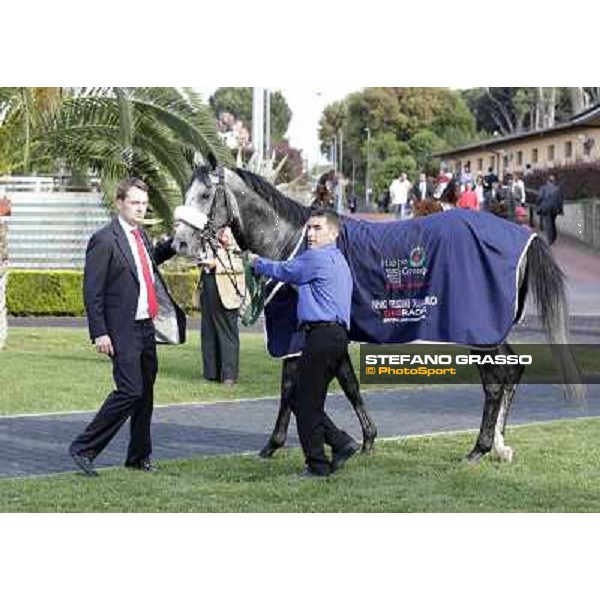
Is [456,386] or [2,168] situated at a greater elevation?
[2,168]

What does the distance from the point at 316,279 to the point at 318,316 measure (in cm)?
24

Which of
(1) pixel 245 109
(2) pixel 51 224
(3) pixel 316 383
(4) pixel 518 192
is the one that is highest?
(1) pixel 245 109

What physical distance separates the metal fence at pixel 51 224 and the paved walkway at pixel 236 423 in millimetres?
13630

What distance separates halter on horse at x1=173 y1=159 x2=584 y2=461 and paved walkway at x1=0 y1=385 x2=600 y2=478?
474mm

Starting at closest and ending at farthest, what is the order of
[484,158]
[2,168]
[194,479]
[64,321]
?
[194,479], [2,168], [64,321], [484,158]

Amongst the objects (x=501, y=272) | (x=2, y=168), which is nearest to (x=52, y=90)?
(x=2, y=168)

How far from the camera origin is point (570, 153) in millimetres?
37156

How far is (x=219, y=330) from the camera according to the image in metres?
11.9

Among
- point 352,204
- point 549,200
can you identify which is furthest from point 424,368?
point 352,204

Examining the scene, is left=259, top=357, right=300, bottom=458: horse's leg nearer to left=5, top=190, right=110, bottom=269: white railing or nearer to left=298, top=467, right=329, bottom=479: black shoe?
left=298, top=467, right=329, bottom=479: black shoe

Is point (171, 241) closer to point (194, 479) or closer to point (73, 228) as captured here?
point (194, 479)

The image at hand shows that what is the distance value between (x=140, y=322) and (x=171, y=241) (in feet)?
2.11

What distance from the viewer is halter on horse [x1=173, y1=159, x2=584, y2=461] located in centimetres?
791

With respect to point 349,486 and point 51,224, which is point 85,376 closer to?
point 349,486
